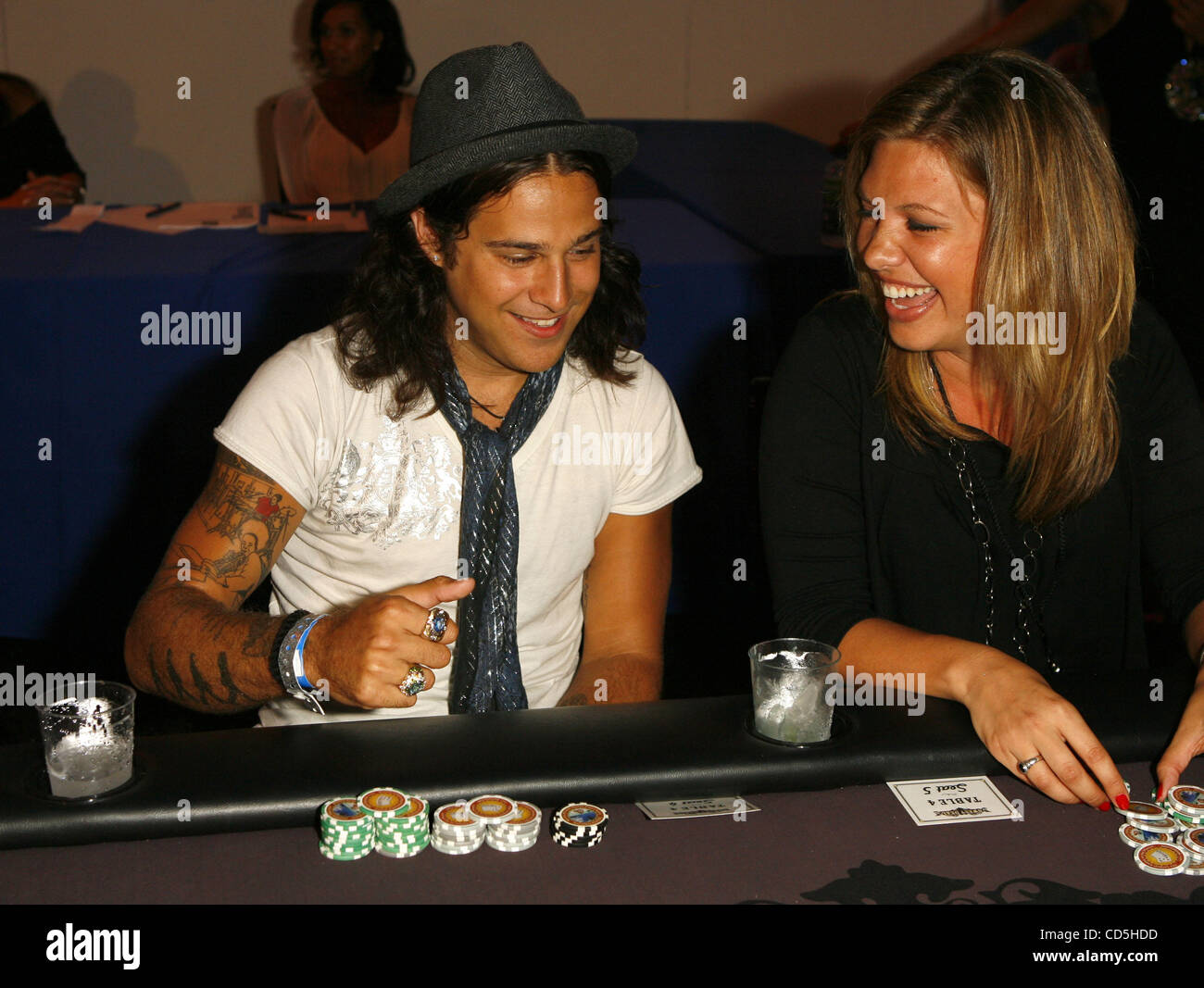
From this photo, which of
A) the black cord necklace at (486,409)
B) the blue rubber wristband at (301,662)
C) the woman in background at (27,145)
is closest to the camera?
the blue rubber wristband at (301,662)

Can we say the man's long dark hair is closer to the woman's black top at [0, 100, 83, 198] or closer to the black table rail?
the black table rail

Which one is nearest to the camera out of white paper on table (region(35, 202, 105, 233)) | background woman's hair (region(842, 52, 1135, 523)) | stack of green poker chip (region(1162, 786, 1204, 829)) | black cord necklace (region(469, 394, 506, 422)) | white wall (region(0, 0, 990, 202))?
stack of green poker chip (region(1162, 786, 1204, 829))

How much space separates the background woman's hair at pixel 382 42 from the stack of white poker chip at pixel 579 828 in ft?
13.6

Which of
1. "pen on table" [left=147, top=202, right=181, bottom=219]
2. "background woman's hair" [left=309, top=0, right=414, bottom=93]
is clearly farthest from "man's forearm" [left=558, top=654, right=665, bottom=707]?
"background woman's hair" [left=309, top=0, right=414, bottom=93]

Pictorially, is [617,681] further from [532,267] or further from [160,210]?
[160,210]

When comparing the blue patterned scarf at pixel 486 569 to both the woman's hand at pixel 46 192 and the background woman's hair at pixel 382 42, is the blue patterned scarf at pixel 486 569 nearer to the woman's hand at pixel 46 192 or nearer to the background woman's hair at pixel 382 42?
the woman's hand at pixel 46 192

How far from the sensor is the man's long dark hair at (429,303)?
5.33 feet

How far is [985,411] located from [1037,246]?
0.26m

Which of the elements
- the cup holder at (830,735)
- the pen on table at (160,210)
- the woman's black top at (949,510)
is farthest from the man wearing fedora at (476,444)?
the pen on table at (160,210)

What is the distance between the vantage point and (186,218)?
3.68 m

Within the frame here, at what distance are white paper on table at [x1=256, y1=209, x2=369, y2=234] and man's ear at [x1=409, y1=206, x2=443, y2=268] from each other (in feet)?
6.06

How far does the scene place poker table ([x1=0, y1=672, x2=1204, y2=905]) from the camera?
981 millimetres

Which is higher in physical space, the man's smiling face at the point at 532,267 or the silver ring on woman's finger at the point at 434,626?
the man's smiling face at the point at 532,267

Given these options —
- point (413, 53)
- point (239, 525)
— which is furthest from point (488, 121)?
point (413, 53)
